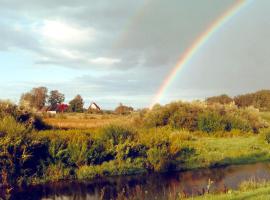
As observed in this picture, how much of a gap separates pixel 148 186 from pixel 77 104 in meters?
74.1

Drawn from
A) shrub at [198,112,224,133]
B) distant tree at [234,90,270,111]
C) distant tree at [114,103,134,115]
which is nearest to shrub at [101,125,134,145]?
shrub at [198,112,224,133]

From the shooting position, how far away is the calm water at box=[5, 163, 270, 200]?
18.5m

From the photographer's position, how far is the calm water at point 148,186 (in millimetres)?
18484

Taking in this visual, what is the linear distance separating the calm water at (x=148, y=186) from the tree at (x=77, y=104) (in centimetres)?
6934

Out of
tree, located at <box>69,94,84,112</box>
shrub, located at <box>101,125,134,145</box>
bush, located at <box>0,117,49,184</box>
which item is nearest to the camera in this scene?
bush, located at <box>0,117,49,184</box>

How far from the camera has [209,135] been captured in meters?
42.1

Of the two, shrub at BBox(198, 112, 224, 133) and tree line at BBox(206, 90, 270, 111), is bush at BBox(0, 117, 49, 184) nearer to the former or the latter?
shrub at BBox(198, 112, 224, 133)

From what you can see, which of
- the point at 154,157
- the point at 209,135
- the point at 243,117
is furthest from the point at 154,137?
the point at 243,117

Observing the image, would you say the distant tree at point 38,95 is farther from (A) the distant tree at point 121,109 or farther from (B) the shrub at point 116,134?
(B) the shrub at point 116,134

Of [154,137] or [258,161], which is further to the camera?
[258,161]

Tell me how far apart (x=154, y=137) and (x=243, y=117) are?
88.4ft

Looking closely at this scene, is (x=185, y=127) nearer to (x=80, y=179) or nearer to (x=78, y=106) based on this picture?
(x=80, y=179)

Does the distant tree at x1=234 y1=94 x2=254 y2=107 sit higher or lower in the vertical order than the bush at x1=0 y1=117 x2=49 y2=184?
higher

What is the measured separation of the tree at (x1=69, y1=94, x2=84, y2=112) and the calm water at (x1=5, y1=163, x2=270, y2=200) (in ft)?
227
